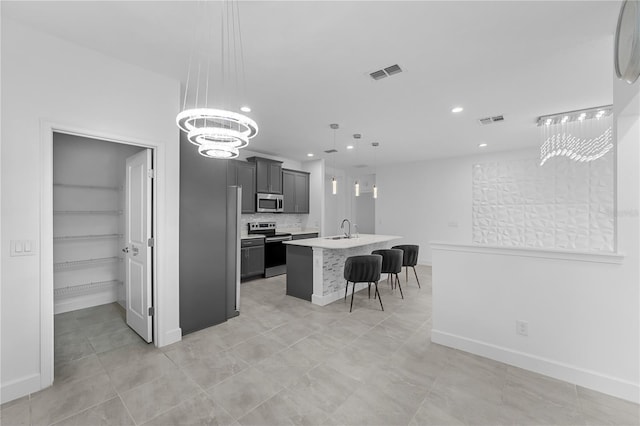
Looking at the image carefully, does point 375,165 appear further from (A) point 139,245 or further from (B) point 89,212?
(B) point 89,212

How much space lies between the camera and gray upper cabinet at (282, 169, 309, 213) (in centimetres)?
661

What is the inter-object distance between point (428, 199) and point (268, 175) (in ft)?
14.0

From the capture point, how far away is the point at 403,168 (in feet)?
24.8

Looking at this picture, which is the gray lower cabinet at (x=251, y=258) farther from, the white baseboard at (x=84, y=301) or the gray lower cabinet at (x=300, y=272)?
the white baseboard at (x=84, y=301)

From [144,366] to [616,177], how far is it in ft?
14.1

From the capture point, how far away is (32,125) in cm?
209

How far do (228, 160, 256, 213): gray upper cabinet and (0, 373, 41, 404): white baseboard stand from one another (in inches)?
152

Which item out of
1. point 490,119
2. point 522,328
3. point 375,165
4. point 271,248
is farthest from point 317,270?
point 375,165

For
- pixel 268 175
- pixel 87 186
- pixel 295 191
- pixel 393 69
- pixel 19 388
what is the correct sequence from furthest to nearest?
1. pixel 295 191
2. pixel 268 175
3. pixel 87 186
4. pixel 393 69
5. pixel 19 388

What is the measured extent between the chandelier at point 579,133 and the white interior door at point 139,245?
213 inches

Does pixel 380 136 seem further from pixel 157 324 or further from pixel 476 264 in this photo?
pixel 157 324

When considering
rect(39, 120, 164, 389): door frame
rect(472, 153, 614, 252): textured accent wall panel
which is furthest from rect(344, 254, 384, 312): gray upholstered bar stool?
rect(39, 120, 164, 389): door frame

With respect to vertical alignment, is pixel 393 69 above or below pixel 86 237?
above

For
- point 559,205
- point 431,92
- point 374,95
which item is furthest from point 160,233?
point 559,205
